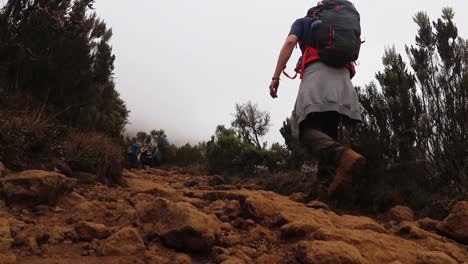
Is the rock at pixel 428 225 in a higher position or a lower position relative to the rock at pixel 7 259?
higher

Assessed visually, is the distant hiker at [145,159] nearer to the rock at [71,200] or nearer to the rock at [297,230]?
the rock at [71,200]

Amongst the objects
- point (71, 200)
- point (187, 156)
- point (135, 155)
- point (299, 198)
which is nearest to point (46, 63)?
point (71, 200)

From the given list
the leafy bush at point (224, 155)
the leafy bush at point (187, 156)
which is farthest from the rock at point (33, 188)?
the leafy bush at point (187, 156)

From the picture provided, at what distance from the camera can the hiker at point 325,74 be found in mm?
3475

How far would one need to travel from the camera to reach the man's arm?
12.1ft

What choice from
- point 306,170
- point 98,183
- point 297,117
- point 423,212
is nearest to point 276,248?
point 297,117

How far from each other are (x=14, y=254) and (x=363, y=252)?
1.72 meters

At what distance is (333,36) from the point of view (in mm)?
3475

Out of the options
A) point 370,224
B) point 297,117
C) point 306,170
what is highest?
point 297,117

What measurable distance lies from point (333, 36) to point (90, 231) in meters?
2.58

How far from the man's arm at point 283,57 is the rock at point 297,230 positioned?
1671mm

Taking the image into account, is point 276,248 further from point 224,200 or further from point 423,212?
point 423,212

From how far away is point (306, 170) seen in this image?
6.04m

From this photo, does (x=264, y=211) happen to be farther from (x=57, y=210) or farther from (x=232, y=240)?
(x=57, y=210)
